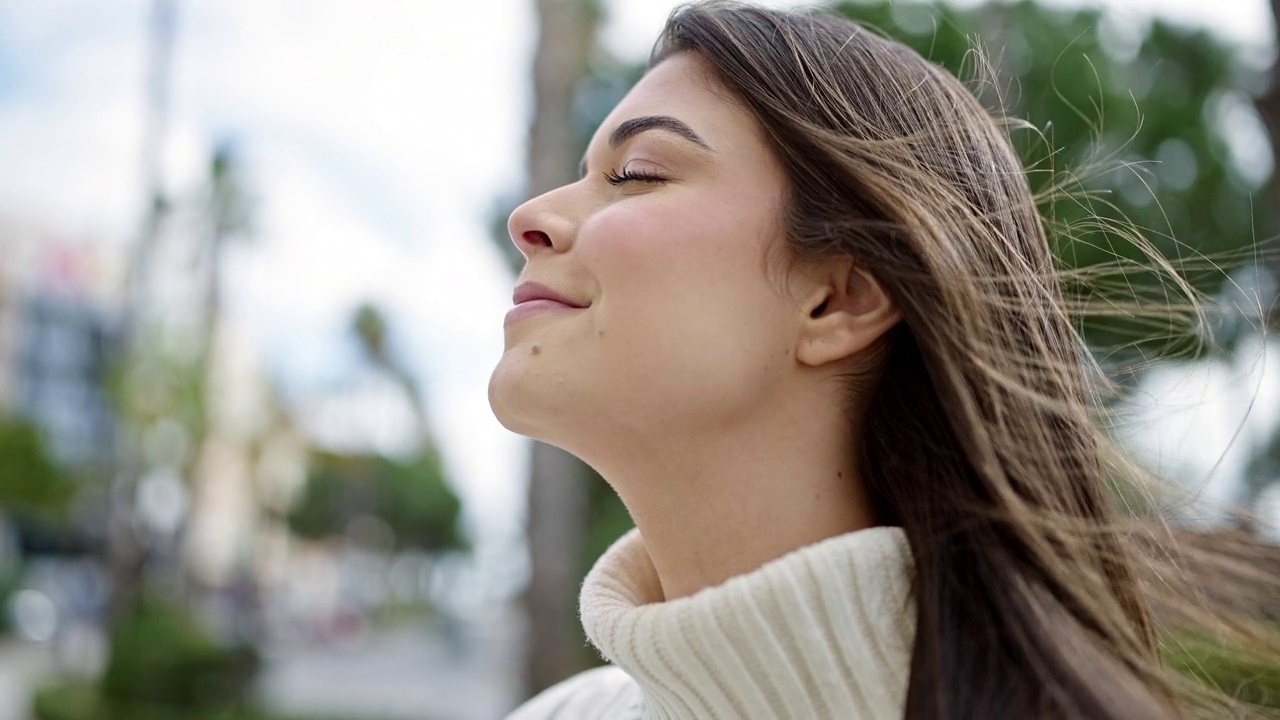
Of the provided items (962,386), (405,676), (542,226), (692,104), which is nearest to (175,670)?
(405,676)

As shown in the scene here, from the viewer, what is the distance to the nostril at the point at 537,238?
1.75 metres

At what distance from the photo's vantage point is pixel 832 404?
1.68 meters

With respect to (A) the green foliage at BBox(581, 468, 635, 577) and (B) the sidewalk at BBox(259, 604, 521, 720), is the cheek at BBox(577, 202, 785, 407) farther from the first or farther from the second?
(A) the green foliage at BBox(581, 468, 635, 577)

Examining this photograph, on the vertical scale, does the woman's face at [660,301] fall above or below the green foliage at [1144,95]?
below

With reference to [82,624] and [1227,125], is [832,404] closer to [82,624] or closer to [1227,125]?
[1227,125]

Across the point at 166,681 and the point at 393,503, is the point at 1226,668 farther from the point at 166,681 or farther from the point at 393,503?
the point at 393,503

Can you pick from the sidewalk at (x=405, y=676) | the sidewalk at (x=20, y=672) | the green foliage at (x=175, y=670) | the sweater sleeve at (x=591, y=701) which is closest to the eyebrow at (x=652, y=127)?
the sweater sleeve at (x=591, y=701)

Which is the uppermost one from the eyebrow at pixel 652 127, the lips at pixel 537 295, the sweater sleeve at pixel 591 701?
the eyebrow at pixel 652 127

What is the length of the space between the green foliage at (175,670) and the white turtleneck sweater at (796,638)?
12.6 metres

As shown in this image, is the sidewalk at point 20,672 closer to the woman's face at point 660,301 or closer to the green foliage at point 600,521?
the green foliage at point 600,521

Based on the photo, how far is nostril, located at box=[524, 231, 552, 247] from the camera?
1746mm

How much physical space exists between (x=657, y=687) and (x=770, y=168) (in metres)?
0.75

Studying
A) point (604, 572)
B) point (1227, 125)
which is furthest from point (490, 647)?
point (604, 572)

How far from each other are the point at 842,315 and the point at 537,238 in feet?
1.54
